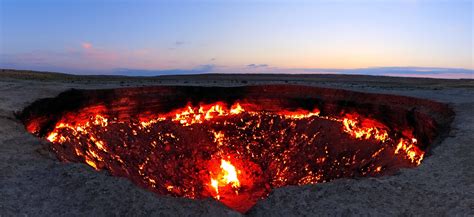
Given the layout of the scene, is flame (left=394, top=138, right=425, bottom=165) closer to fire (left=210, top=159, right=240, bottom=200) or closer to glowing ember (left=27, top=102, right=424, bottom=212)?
glowing ember (left=27, top=102, right=424, bottom=212)

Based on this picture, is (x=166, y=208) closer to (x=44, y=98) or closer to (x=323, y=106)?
(x=44, y=98)

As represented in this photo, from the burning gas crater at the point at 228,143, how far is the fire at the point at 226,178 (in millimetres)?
64

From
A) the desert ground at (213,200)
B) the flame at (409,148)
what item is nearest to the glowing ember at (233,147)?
the flame at (409,148)

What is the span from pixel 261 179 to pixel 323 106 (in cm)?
622

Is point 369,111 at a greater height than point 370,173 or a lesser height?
greater

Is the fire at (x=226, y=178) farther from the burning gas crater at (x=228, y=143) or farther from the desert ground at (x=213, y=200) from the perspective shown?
the desert ground at (x=213, y=200)

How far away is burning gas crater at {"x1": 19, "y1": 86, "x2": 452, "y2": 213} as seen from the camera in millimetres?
17734

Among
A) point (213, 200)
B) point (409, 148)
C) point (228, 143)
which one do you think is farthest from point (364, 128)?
point (213, 200)

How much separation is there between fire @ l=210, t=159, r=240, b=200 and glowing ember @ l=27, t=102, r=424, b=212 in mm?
62

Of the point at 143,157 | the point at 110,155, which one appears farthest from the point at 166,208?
the point at 143,157

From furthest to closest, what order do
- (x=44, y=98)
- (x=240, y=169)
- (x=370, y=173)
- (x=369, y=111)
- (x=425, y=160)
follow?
(x=240, y=169) → (x=369, y=111) → (x=44, y=98) → (x=370, y=173) → (x=425, y=160)

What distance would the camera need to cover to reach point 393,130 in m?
19.5

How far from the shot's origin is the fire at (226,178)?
75.6 feet

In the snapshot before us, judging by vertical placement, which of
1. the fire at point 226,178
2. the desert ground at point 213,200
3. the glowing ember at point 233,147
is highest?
the desert ground at point 213,200
